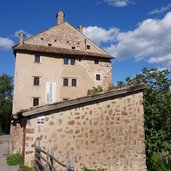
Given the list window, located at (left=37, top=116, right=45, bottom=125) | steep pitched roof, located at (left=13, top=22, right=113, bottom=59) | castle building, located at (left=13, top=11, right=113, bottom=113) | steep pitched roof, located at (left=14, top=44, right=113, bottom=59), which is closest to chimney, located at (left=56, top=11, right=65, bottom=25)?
castle building, located at (left=13, top=11, right=113, bottom=113)

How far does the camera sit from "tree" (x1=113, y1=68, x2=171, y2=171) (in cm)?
1465

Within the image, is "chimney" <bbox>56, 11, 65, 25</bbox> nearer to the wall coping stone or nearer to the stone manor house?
the stone manor house

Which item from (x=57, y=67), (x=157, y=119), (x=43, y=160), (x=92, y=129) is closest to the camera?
(x=43, y=160)

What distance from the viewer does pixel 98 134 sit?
12211mm

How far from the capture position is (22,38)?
36.7 meters

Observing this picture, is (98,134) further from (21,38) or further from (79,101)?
(21,38)

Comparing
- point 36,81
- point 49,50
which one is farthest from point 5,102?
point 49,50

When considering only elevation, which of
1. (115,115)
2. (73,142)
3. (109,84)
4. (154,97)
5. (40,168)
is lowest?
(40,168)

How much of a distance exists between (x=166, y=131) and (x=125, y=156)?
3707 mm

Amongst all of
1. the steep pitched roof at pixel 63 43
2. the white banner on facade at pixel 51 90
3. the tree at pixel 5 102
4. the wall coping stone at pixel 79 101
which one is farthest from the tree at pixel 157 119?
the tree at pixel 5 102

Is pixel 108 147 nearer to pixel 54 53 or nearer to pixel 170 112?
pixel 170 112

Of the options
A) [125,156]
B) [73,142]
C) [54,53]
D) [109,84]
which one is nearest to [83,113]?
[73,142]

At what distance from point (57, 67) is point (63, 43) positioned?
14.7 feet

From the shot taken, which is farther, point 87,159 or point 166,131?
point 166,131
